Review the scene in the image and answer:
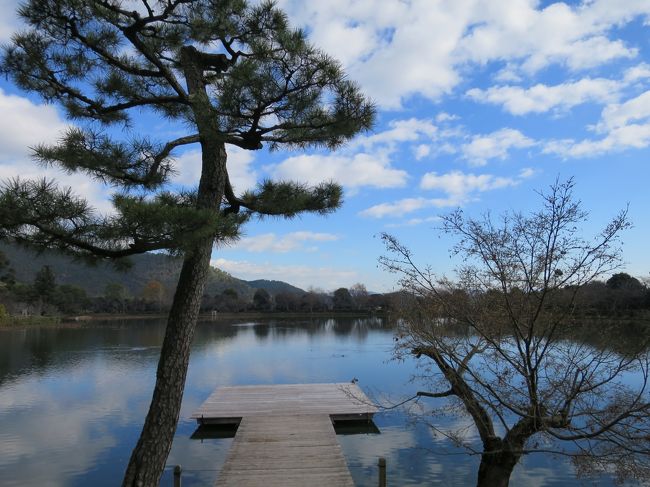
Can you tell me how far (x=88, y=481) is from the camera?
762cm

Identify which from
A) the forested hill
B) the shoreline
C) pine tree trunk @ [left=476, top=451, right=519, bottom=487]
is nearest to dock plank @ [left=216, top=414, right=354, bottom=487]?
pine tree trunk @ [left=476, top=451, right=519, bottom=487]

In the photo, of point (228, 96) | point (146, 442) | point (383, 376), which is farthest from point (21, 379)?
point (228, 96)

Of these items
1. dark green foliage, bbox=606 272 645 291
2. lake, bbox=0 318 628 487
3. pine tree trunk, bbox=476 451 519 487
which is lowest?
lake, bbox=0 318 628 487

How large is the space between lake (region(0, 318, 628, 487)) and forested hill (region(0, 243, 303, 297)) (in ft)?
10.4

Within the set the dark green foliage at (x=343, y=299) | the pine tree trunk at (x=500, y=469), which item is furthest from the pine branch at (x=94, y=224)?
the dark green foliage at (x=343, y=299)

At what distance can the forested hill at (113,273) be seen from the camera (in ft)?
10.5

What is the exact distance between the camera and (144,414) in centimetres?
1155

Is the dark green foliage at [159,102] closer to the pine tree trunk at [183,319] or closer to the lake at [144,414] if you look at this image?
the pine tree trunk at [183,319]

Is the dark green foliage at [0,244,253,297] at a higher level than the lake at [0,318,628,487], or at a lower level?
higher

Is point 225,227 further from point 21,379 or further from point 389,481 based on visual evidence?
point 21,379

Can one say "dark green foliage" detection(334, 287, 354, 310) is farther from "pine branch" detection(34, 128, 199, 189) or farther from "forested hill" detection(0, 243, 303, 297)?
"pine branch" detection(34, 128, 199, 189)

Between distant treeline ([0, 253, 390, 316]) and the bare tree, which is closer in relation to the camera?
the bare tree

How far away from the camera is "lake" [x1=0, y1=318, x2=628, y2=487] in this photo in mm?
7754

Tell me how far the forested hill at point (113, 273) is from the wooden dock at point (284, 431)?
8.56 feet
